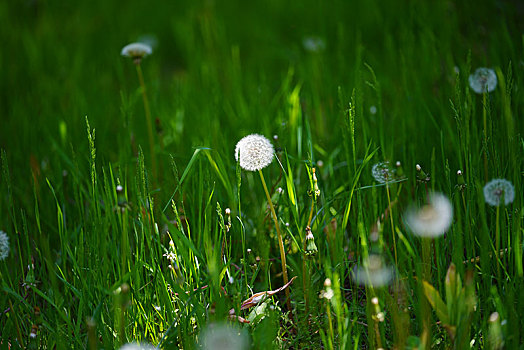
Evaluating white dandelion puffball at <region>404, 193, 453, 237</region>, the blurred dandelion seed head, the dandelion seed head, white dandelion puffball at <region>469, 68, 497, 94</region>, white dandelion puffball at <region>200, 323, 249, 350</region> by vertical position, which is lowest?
white dandelion puffball at <region>200, 323, 249, 350</region>

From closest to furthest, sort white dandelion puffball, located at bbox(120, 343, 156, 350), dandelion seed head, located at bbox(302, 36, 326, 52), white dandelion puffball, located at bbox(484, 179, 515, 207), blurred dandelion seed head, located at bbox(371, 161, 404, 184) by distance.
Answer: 1. white dandelion puffball, located at bbox(120, 343, 156, 350)
2. white dandelion puffball, located at bbox(484, 179, 515, 207)
3. blurred dandelion seed head, located at bbox(371, 161, 404, 184)
4. dandelion seed head, located at bbox(302, 36, 326, 52)

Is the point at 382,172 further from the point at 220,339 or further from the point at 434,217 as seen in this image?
the point at 220,339

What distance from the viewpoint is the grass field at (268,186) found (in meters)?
1.00

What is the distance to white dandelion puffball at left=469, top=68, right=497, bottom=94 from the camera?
1.50m

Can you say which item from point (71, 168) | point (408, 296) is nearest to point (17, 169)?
point (71, 168)

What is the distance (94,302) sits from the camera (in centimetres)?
111

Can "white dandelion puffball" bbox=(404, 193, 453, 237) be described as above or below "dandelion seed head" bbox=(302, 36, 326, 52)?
below

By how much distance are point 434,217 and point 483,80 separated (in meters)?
0.63

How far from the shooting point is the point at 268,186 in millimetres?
1396

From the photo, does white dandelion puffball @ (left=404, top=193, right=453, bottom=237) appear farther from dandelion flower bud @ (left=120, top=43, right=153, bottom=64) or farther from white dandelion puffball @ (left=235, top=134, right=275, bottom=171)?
dandelion flower bud @ (left=120, top=43, right=153, bottom=64)

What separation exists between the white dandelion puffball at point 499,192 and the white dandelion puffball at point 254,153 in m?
0.49

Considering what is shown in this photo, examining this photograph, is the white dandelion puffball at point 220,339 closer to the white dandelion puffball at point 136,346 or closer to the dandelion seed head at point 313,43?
the white dandelion puffball at point 136,346

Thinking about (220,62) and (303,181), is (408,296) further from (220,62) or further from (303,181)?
(220,62)

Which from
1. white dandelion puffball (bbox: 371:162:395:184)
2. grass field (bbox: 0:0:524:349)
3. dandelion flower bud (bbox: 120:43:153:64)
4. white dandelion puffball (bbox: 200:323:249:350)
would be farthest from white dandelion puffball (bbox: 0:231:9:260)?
white dandelion puffball (bbox: 371:162:395:184)
